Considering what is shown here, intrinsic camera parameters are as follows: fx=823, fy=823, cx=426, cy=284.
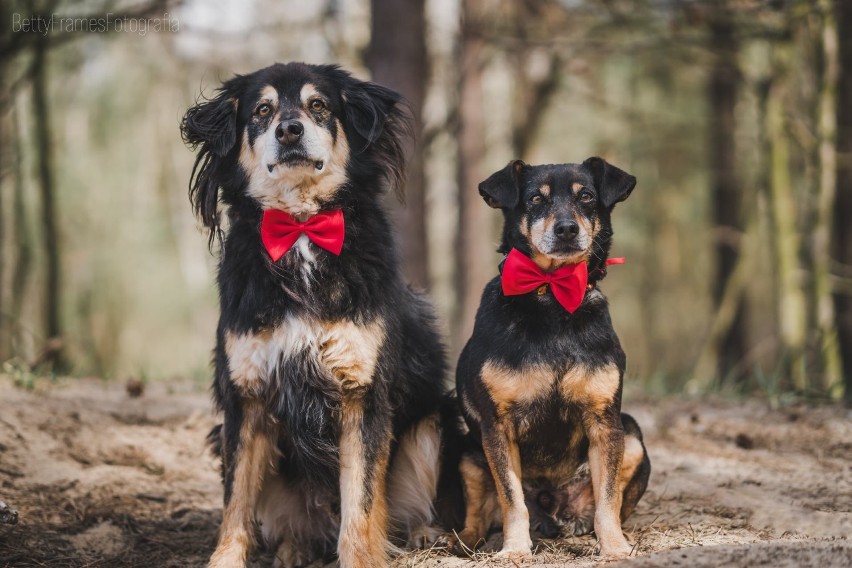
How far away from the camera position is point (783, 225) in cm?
1021

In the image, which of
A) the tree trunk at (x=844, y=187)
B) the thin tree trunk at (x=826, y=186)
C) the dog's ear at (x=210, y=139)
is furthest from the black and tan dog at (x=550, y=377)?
the tree trunk at (x=844, y=187)

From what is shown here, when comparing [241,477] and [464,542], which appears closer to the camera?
[241,477]

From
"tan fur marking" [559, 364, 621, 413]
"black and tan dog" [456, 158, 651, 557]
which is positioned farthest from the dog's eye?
"tan fur marking" [559, 364, 621, 413]

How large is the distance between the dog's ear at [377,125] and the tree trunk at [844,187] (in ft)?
22.0

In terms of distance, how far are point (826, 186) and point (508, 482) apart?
22.2 feet

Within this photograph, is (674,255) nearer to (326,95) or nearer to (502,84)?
(502,84)

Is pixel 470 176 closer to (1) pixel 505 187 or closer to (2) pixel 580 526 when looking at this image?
(1) pixel 505 187

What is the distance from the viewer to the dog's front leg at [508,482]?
3.68m

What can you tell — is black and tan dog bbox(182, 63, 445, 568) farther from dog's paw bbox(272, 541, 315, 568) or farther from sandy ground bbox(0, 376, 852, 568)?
sandy ground bbox(0, 376, 852, 568)

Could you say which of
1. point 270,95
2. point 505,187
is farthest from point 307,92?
point 505,187

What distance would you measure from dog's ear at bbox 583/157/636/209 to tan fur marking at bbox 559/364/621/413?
86 centimetres

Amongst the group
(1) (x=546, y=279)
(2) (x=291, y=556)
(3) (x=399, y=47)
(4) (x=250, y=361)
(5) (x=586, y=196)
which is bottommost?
(2) (x=291, y=556)

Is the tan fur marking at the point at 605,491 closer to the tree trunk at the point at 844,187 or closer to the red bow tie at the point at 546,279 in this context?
the red bow tie at the point at 546,279

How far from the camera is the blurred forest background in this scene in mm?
8930
